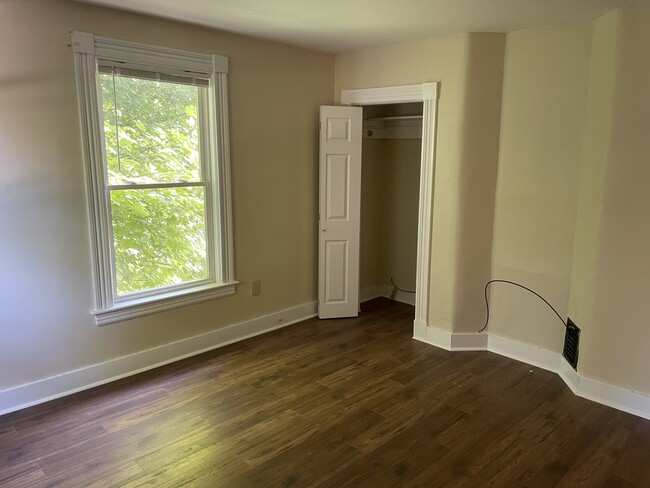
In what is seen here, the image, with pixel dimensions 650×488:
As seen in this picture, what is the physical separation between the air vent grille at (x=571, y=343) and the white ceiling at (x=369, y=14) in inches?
80.7

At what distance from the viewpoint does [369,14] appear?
3.13 metres

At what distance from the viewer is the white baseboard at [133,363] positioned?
9.86 feet

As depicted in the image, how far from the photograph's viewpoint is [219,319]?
398 centimetres

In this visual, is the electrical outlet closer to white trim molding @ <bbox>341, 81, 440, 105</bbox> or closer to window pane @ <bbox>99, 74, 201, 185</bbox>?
window pane @ <bbox>99, 74, 201, 185</bbox>

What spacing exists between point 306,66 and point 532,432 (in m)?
3.36

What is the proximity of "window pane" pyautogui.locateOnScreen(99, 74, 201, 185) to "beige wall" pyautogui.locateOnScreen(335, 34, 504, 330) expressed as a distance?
1769mm

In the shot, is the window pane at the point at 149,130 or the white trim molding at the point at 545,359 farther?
the window pane at the point at 149,130

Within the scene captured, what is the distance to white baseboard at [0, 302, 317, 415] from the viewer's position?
9.86 ft

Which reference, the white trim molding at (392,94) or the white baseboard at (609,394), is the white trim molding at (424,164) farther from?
the white baseboard at (609,394)

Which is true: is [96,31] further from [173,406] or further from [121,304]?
[173,406]

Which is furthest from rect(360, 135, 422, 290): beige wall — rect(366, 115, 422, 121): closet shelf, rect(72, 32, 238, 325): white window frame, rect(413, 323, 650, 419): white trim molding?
rect(72, 32, 238, 325): white window frame

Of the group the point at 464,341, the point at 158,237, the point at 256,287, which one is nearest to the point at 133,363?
the point at 158,237

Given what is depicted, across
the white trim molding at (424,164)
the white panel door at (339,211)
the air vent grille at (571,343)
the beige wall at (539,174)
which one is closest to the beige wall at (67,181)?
the white panel door at (339,211)

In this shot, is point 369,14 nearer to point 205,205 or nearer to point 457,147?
point 457,147
